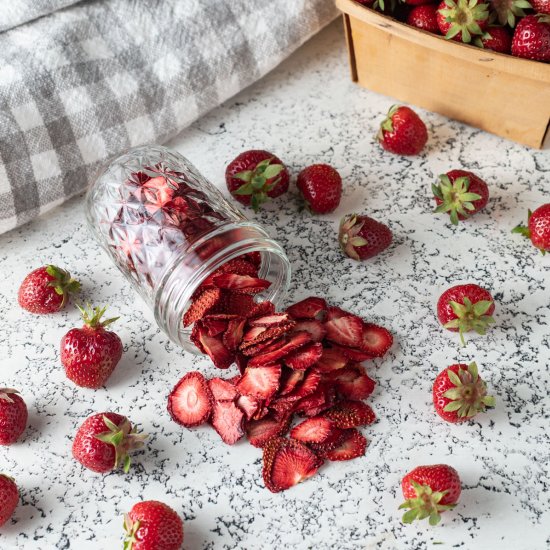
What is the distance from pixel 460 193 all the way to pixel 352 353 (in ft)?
1.16

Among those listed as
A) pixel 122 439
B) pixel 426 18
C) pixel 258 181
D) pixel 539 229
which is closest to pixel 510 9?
pixel 426 18

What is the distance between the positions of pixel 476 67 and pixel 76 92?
0.72 metres

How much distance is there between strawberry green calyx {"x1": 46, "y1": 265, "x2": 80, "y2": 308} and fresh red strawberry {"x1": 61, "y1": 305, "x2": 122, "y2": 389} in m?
0.11

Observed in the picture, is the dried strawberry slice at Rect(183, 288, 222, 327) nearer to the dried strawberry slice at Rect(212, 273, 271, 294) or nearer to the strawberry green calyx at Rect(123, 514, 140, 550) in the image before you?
the dried strawberry slice at Rect(212, 273, 271, 294)

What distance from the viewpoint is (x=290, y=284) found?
4.47 feet

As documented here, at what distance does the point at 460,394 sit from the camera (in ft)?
3.69

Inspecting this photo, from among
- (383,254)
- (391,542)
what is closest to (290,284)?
(383,254)

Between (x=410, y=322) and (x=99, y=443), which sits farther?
(x=410, y=322)

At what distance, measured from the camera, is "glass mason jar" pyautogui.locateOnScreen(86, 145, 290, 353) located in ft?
3.86

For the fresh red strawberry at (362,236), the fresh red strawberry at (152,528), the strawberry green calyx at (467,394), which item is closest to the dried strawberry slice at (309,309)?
the fresh red strawberry at (362,236)

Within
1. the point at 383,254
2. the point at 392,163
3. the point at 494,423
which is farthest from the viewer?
the point at 392,163

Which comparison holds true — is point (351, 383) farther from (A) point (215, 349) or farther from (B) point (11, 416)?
(B) point (11, 416)

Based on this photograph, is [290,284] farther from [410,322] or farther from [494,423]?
[494,423]

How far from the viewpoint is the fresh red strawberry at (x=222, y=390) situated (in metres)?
1.19
